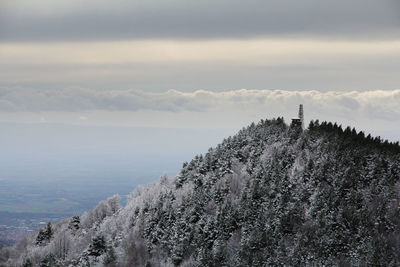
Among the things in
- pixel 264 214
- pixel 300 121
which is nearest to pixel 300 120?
pixel 300 121

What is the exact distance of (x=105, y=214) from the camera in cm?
18238

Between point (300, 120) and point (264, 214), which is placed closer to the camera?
point (264, 214)

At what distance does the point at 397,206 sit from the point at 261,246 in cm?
3163

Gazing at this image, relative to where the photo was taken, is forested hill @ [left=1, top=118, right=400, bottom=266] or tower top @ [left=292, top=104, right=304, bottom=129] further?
tower top @ [left=292, top=104, right=304, bottom=129]

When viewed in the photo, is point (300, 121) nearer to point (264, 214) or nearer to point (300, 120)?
point (300, 120)

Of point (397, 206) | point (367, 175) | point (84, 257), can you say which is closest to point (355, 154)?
point (367, 175)

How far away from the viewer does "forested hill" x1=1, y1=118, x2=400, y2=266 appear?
117 m

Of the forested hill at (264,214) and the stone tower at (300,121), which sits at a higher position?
the stone tower at (300,121)

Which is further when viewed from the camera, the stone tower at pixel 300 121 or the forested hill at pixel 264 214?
→ the stone tower at pixel 300 121

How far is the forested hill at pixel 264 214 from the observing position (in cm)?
11694

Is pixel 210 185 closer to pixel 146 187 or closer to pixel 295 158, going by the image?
pixel 295 158

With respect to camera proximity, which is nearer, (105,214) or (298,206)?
(298,206)

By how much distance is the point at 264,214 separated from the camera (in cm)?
12850

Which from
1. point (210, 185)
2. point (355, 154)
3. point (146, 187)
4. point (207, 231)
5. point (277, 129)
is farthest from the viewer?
point (146, 187)
